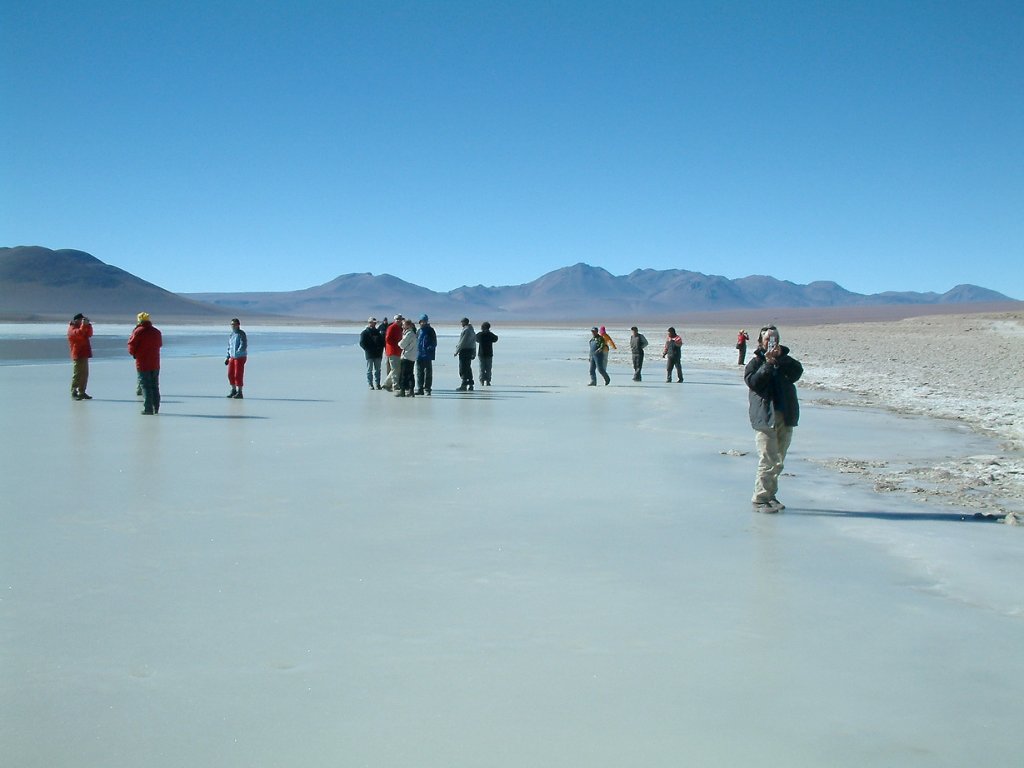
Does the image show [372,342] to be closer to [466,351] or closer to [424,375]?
[424,375]

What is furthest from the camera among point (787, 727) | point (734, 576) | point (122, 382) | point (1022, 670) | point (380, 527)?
point (122, 382)

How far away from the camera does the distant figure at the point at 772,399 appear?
24.6 ft

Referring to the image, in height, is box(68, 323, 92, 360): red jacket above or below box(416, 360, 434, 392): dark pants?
above

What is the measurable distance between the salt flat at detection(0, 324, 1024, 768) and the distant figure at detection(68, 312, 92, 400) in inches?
221

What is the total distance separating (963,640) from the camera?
15.7 ft

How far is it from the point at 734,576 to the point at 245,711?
10.4ft

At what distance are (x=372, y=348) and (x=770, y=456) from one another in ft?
41.4

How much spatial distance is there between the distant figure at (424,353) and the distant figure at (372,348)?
1.24 metres

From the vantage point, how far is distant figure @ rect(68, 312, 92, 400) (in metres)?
16.0

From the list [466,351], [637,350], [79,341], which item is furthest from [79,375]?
[637,350]

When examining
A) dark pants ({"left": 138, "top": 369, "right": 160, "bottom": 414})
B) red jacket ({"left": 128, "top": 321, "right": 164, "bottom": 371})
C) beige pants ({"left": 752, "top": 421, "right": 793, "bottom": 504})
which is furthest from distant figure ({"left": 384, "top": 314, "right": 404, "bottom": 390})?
beige pants ({"left": 752, "top": 421, "right": 793, "bottom": 504})

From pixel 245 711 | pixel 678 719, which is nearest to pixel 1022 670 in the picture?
pixel 678 719

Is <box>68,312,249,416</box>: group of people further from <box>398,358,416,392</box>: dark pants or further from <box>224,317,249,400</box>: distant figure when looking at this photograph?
<box>398,358,416,392</box>: dark pants

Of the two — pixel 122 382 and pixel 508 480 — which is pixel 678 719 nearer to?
pixel 508 480
